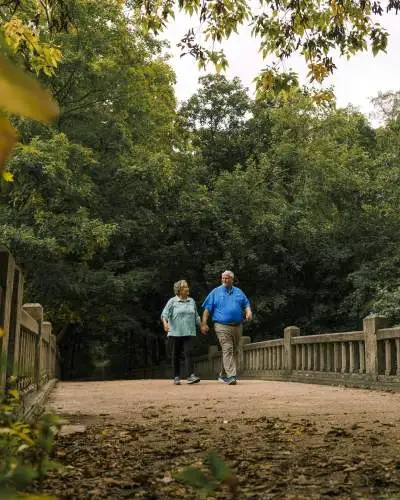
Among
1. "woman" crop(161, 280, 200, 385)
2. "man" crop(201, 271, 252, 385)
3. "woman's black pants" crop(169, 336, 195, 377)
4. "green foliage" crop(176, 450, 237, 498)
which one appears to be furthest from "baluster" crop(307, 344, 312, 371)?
"green foliage" crop(176, 450, 237, 498)

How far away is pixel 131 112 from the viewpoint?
24.4 metres

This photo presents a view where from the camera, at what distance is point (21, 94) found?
1.77ft

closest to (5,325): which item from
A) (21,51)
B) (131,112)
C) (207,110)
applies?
(21,51)

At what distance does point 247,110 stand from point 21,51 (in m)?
26.0

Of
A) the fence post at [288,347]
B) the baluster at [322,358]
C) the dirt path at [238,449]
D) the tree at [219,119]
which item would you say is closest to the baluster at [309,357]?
the baluster at [322,358]

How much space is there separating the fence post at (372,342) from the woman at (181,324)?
2981mm

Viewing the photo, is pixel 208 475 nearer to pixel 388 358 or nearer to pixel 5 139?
pixel 5 139

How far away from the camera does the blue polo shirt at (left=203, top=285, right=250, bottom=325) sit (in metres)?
11.6

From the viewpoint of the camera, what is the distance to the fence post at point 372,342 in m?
10.1

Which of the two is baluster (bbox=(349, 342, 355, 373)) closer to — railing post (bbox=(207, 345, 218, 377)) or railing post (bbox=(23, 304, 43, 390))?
railing post (bbox=(23, 304, 43, 390))

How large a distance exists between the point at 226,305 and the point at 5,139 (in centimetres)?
1113

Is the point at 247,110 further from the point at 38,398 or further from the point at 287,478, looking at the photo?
the point at 287,478

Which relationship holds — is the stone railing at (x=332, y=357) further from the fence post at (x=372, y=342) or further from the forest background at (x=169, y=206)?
the forest background at (x=169, y=206)

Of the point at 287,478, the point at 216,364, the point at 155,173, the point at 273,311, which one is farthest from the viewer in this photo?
the point at 273,311
